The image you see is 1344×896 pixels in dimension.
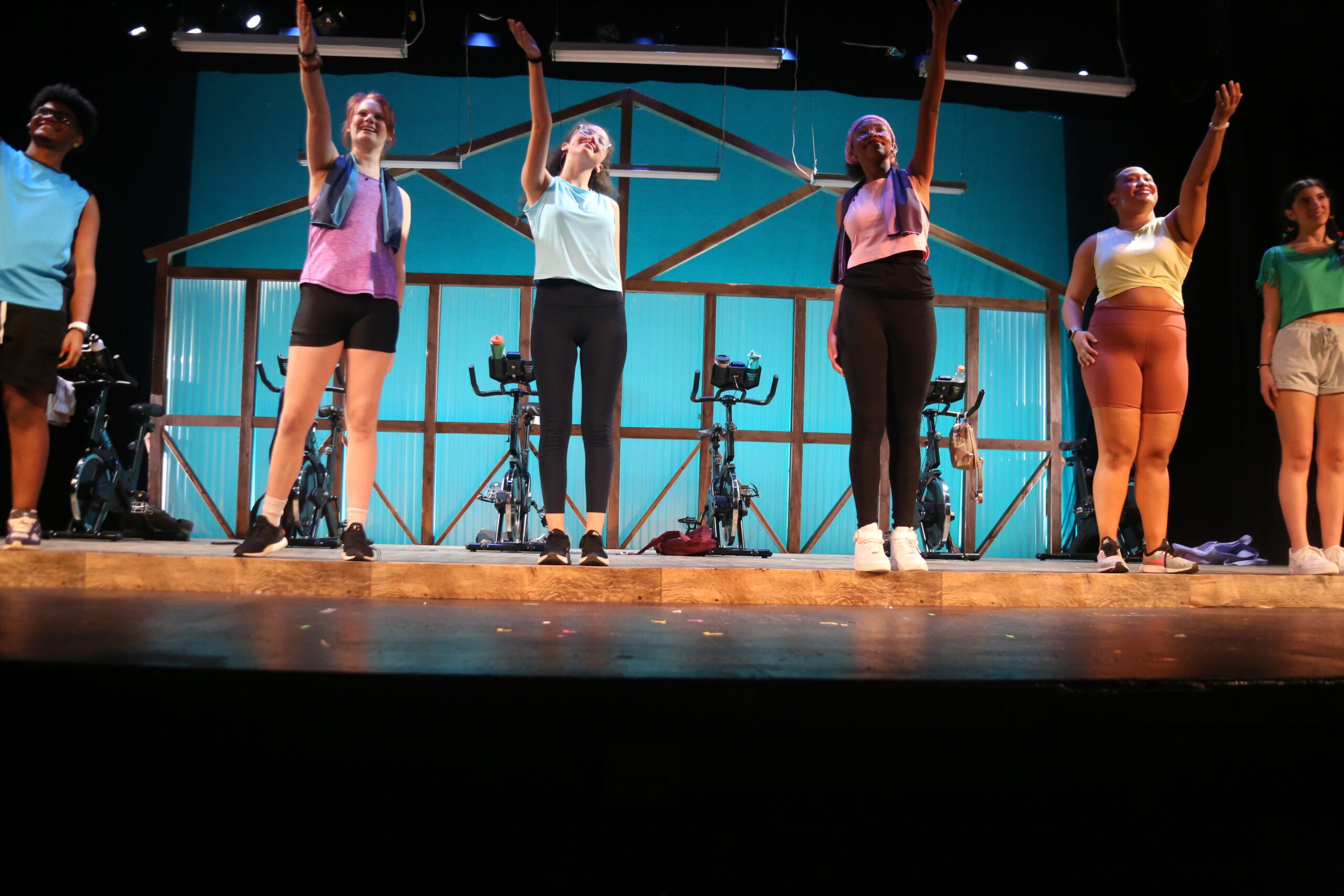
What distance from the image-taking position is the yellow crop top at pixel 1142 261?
334 centimetres

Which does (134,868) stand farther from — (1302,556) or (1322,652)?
(1302,556)

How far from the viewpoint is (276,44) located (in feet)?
21.0

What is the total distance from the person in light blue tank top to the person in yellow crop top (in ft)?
12.2

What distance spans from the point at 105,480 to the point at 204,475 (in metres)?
1.72

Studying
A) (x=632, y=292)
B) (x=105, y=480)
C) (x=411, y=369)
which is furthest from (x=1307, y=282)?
(x=105, y=480)

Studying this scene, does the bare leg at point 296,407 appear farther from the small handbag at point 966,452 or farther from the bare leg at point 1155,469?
the small handbag at point 966,452

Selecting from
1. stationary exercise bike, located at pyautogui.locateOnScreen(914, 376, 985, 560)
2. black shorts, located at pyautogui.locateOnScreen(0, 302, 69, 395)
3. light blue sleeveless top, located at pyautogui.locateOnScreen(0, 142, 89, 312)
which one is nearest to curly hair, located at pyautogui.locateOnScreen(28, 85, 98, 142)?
light blue sleeveless top, located at pyautogui.locateOnScreen(0, 142, 89, 312)

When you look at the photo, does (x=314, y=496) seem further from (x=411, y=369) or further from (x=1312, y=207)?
(x=1312, y=207)

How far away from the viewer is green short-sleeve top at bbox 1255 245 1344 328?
358cm

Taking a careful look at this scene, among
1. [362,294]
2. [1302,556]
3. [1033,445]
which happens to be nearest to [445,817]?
[362,294]

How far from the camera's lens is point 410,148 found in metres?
7.93

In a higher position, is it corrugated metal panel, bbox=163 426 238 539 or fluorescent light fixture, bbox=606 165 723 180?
fluorescent light fixture, bbox=606 165 723 180

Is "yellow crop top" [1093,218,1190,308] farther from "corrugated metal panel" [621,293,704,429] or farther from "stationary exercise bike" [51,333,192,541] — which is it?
"stationary exercise bike" [51,333,192,541]

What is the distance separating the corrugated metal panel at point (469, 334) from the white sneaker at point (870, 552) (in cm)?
540
